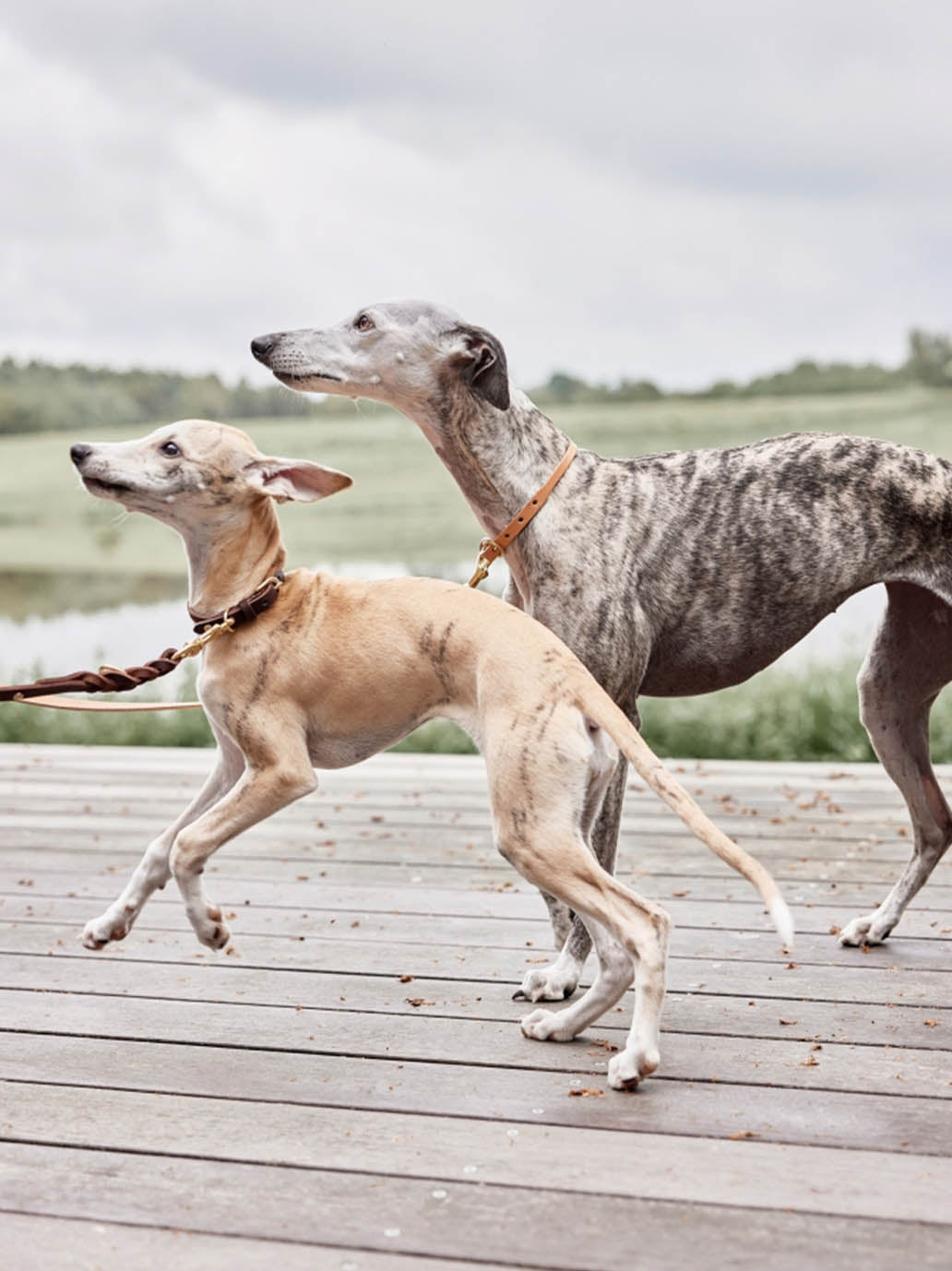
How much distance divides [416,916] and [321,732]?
951mm

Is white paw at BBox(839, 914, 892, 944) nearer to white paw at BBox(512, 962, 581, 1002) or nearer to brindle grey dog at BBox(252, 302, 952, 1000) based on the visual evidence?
brindle grey dog at BBox(252, 302, 952, 1000)

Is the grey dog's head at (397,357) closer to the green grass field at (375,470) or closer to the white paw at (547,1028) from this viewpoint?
the white paw at (547,1028)

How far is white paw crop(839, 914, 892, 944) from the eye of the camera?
3.07m

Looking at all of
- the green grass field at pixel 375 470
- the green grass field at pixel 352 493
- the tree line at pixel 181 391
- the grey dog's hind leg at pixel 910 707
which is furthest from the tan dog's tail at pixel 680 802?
the tree line at pixel 181 391

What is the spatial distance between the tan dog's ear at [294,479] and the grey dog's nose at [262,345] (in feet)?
1.22

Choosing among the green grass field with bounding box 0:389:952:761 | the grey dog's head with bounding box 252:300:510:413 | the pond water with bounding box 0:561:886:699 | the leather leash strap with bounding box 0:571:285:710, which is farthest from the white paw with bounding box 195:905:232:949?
the green grass field with bounding box 0:389:952:761

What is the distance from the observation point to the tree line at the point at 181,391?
335 inches

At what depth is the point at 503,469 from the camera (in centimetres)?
291

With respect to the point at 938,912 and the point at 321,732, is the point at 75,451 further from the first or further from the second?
the point at 938,912

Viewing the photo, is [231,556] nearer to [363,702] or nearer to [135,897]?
[363,702]

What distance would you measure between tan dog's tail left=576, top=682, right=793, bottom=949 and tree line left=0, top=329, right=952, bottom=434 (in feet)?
20.8

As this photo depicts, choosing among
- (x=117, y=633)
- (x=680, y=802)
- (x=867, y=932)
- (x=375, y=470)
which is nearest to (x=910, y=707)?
(x=867, y=932)

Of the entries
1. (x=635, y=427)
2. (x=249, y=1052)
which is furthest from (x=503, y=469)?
(x=635, y=427)

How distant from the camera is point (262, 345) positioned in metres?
2.94
